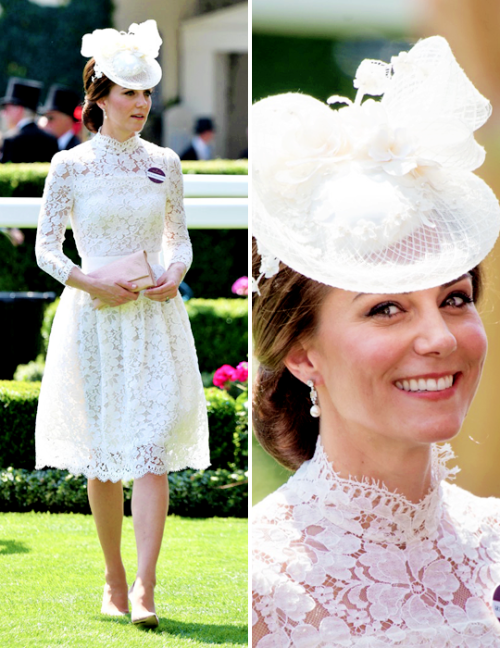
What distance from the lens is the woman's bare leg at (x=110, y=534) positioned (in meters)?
2.99

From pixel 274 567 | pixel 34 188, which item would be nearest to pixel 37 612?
pixel 274 567

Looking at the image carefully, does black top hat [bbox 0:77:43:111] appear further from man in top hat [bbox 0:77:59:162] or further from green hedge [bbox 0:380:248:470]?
green hedge [bbox 0:380:248:470]

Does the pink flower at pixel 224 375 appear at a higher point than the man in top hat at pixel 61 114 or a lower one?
lower

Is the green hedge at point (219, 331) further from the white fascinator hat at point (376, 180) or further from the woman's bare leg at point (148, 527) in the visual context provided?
the white fascinator hat at point (376, 180)

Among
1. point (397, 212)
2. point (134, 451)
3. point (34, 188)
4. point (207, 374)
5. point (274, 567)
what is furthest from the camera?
point (34, 188)

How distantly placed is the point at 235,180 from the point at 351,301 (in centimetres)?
176

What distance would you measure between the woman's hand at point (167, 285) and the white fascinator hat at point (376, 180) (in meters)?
1.19

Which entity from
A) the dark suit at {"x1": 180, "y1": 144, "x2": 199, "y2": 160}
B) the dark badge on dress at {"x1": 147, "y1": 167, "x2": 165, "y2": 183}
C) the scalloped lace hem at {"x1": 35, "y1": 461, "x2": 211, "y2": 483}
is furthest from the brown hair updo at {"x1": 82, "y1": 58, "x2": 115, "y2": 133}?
the dark suit at {"x1": 180, "y1": 144, "x2": 199, "y2": 160}

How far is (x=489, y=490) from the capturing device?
1.91 metres

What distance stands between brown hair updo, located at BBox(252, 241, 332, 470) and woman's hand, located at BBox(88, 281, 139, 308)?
1093 millimetres

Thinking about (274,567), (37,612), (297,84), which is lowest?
(37,612)

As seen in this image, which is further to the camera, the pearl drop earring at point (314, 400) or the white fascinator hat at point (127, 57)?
the white fascinator hat at point (127, 57)

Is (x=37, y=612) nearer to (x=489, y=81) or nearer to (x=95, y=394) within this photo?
(x=95, y=394)

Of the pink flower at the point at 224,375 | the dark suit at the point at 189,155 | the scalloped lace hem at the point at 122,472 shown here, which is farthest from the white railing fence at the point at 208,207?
the dark suit at the point at 189,155
